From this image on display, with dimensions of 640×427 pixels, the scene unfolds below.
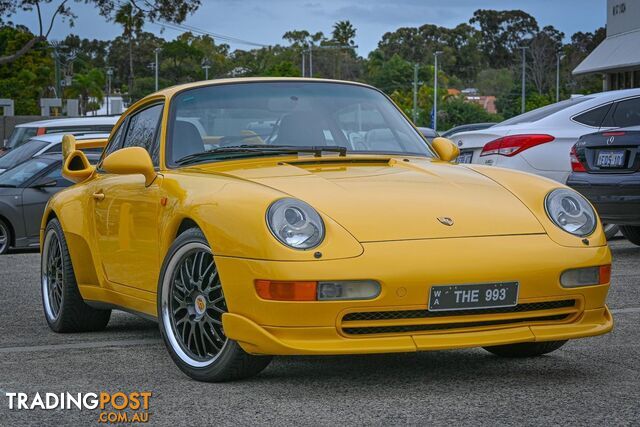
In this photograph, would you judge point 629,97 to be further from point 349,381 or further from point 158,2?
point 158,2

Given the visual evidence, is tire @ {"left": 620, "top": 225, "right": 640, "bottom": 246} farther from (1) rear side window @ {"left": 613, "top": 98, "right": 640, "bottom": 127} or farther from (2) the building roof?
(2) the building roof

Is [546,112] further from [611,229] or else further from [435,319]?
[435,319]

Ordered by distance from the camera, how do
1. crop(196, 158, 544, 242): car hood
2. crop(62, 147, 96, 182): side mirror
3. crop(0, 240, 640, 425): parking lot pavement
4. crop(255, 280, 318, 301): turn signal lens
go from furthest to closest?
crop(62, 147, 96, 182): side mirror → crop(196, 158, 544, 242): car hood → crop(255, 280, 318, 301): turn signal lens → crop(0, 240, 640, 425): parking lot pavement

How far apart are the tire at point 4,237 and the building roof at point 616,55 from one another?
78.6ft

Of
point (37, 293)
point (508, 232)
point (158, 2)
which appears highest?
point (158, 2)

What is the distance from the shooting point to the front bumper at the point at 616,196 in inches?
401

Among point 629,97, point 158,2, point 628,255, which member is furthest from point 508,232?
point 158,2

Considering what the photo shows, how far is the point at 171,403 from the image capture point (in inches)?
190

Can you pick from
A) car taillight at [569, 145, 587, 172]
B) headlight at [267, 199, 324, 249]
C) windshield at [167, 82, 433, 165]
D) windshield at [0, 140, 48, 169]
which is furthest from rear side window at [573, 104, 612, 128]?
windshield at [0, 140, 48, 169]

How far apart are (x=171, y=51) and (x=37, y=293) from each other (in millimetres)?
119710

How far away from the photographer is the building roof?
3628cm

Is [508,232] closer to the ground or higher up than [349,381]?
higher up

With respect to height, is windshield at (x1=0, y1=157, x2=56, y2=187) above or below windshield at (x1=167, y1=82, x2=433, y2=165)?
below

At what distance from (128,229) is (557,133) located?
6415mm
